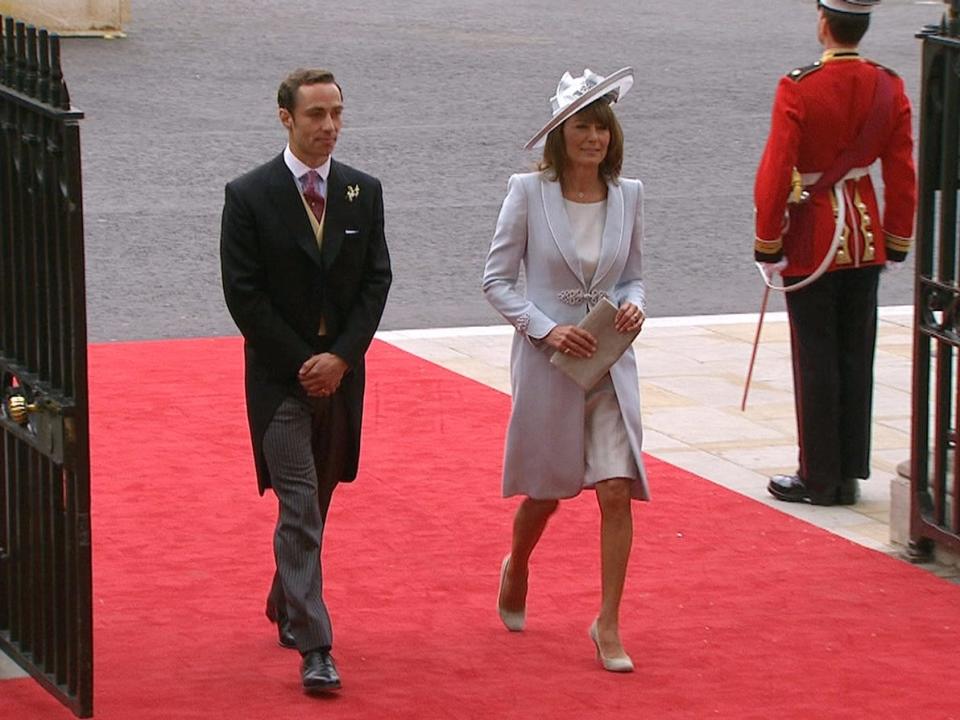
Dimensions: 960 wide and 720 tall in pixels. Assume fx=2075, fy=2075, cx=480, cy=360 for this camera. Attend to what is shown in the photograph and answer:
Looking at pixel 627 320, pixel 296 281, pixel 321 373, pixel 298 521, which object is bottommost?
pixel 298 521

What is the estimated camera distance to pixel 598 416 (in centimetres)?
679

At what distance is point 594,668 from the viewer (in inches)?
260

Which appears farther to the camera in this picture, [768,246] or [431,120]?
[431,120]

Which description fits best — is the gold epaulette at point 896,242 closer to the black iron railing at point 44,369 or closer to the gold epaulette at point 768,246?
the gold epaulette at point 768,246

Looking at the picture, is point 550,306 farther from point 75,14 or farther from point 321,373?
point 75,14

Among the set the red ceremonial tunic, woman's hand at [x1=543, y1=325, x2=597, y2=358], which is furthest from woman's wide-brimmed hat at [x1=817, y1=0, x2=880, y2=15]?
woman's hand at [x1=543, y1=325, x2=597, y2=358]

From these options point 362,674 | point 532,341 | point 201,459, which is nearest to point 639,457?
point 532,341

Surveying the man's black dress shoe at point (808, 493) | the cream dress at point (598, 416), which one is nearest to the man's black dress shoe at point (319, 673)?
the cream dress at point (598, 416)

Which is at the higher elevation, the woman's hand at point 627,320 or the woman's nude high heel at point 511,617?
the woman's hand at point 627,320

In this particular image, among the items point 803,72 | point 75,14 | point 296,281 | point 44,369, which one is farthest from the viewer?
point 75,14

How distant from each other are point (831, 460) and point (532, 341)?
2.41 meters

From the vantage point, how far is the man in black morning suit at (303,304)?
21.0 ft

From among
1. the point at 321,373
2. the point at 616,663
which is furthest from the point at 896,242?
the point at 321,373

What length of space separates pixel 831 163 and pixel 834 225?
0.85ft
